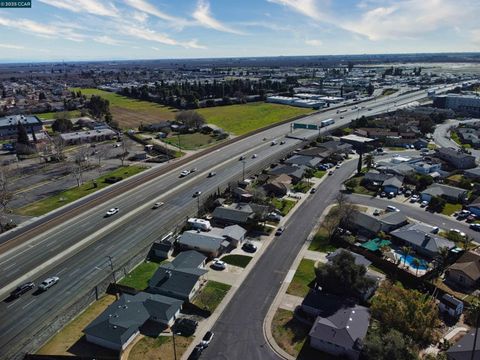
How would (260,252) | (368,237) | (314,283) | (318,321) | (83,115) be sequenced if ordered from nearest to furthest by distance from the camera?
(318,321) < (314,283) < (260,252) < (368,237) < (83,115)

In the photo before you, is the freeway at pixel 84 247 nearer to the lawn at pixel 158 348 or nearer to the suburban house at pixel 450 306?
the lawn at pixel 158 348

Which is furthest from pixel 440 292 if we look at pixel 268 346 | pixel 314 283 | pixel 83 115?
pixel 83 115

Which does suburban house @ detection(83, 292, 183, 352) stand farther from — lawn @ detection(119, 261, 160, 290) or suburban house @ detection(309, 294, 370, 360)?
suburban house @ detection(309, 294, 370, 360)

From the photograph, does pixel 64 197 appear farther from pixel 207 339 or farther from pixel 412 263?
pixel 412 263

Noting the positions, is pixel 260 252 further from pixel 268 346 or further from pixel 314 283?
pixel 268 346

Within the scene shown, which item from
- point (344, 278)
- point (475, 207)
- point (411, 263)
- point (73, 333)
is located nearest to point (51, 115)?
point (73, 333)

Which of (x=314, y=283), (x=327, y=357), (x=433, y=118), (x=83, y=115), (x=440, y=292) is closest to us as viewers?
(x=327, y=357)
